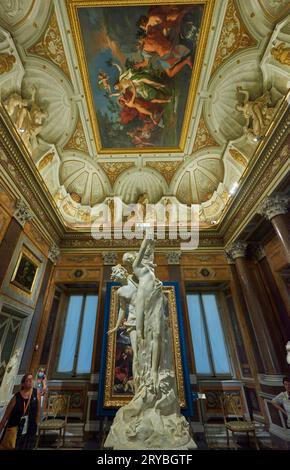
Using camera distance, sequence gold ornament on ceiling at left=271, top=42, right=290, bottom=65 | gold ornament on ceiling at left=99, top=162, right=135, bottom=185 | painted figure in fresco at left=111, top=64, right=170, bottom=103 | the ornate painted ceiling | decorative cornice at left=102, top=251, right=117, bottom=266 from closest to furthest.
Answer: gold ornament on ceiling at left=271, top=42, right=290, bottom=65
the ornate painted ceiling
painted figure in fresco at left=111, top=64, right=170, bottom=103
decorative cornice at left=102, top=251, right=117, bottom=266
gold ornament on ceiling at left=99, top=162, right=135, bottom=185

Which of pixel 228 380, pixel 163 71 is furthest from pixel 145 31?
pixel 228 380

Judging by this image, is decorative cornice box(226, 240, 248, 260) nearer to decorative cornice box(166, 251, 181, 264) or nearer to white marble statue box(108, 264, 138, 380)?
decorative cornice box(166, 251, 181, 264)

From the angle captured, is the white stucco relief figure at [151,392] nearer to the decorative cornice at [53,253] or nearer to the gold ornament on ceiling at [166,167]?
the decorative cornice at [53,253]

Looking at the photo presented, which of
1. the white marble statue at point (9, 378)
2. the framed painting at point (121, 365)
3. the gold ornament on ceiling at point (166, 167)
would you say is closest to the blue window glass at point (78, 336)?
the framed painting at point (121, 365)

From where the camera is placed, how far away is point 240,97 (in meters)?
6.25

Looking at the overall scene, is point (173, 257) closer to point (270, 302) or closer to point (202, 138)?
point (270, 302)

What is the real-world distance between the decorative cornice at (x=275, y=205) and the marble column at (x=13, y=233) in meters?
6.88

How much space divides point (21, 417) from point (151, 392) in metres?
2.29

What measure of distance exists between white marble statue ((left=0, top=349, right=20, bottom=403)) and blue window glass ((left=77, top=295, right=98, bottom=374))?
8.09 ft

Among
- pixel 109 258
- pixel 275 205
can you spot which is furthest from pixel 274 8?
pixel 109 258

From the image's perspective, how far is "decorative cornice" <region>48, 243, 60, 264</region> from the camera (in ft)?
25.7

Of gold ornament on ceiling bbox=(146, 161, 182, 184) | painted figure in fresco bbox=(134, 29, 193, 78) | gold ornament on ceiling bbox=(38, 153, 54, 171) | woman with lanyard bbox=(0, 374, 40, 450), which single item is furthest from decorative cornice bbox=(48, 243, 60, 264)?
painted figure in fresco bbox=(134, 29, 193, 78)

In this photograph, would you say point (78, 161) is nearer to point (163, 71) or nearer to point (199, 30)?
point (163, 71)
